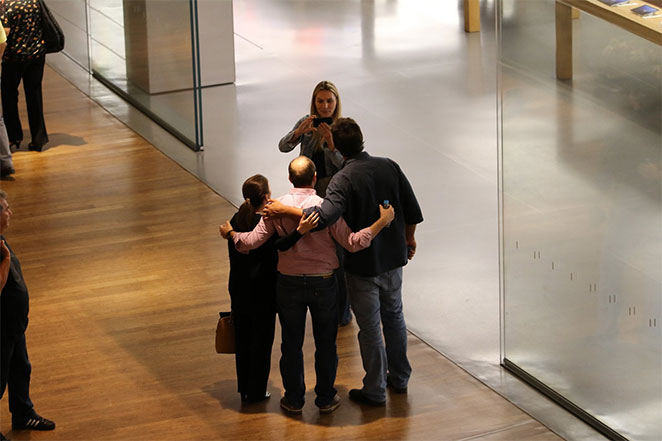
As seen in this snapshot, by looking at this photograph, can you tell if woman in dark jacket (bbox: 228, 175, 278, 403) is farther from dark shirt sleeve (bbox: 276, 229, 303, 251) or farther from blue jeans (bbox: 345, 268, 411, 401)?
blue jeans (bbox: 345, 268, 411, 401)

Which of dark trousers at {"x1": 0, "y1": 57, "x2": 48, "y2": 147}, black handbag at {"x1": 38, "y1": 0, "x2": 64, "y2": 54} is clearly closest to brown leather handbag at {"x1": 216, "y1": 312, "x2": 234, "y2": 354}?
black handbag at {"x1": 38, "y1": 0, "x2": 64, "y2": 54}

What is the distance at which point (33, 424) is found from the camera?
5883mm

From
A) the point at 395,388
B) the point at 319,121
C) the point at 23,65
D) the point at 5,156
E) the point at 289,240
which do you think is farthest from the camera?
the point at 23,65

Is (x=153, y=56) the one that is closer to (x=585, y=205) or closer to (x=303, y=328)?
(x=303, y=328)

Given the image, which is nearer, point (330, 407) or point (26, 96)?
point (330, 407)

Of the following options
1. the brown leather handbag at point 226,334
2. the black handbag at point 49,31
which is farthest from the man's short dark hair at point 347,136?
the black handbag at point 49,31

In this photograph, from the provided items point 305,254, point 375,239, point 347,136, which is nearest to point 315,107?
point 347,136

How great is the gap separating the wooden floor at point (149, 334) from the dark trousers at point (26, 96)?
427 millimetres

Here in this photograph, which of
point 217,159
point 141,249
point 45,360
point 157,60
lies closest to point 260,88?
point 157,60

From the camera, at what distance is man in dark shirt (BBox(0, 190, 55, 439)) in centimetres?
536

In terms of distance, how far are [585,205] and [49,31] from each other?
228 inches

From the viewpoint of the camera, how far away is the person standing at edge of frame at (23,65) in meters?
9.87

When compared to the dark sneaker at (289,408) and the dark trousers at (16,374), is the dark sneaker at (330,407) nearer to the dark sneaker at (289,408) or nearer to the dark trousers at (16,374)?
the dark sneaker at (289,408)

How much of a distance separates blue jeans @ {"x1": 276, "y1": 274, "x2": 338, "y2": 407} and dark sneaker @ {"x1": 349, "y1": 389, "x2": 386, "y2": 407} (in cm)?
15
